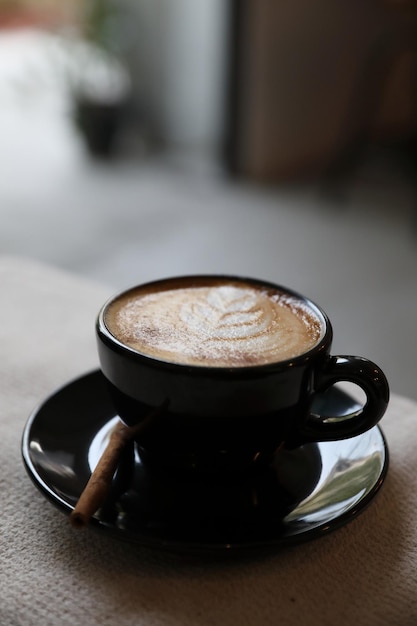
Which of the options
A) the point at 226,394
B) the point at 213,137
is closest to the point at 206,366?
the point at 226,394

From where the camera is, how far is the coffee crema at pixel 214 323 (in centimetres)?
43

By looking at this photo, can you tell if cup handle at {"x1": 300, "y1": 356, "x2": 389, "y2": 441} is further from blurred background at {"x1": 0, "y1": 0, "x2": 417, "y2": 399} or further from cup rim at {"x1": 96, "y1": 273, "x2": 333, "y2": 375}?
blurred background at {"x1": 0, "y1": 0, "x2": 417, "y2": 399}

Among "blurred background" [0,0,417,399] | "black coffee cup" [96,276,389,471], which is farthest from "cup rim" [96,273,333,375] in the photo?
"blurred background" [0,0,417,399]

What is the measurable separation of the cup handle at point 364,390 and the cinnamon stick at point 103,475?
3.8 inches

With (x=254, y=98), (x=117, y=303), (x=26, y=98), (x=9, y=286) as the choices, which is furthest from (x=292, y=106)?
(x=117, y=303)

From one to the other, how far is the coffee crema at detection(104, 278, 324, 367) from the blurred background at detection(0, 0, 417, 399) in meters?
1.25

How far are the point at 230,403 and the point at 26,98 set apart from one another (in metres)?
2.63

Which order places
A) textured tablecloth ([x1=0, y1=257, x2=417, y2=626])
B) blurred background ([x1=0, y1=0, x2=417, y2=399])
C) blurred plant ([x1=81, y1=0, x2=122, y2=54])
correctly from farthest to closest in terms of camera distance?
blurred plant ([x1=81, y1=0, x2=122, y2=54]), blurred background ([x1=0, y1=0, x2=417, y2=399]), textured tablecloth ([x1=0, y1=257, x2=417, y2=626])

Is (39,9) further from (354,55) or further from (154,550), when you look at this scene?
(154,550)

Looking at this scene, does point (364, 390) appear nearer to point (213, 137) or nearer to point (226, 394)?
point (226, 394)

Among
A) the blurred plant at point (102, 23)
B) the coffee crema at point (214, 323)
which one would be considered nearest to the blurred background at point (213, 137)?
the blurred plant at point (102, 23)

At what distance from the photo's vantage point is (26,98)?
9.16 feet

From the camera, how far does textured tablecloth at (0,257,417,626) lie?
0.37 meters

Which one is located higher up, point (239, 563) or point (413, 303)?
point (239, 563)
